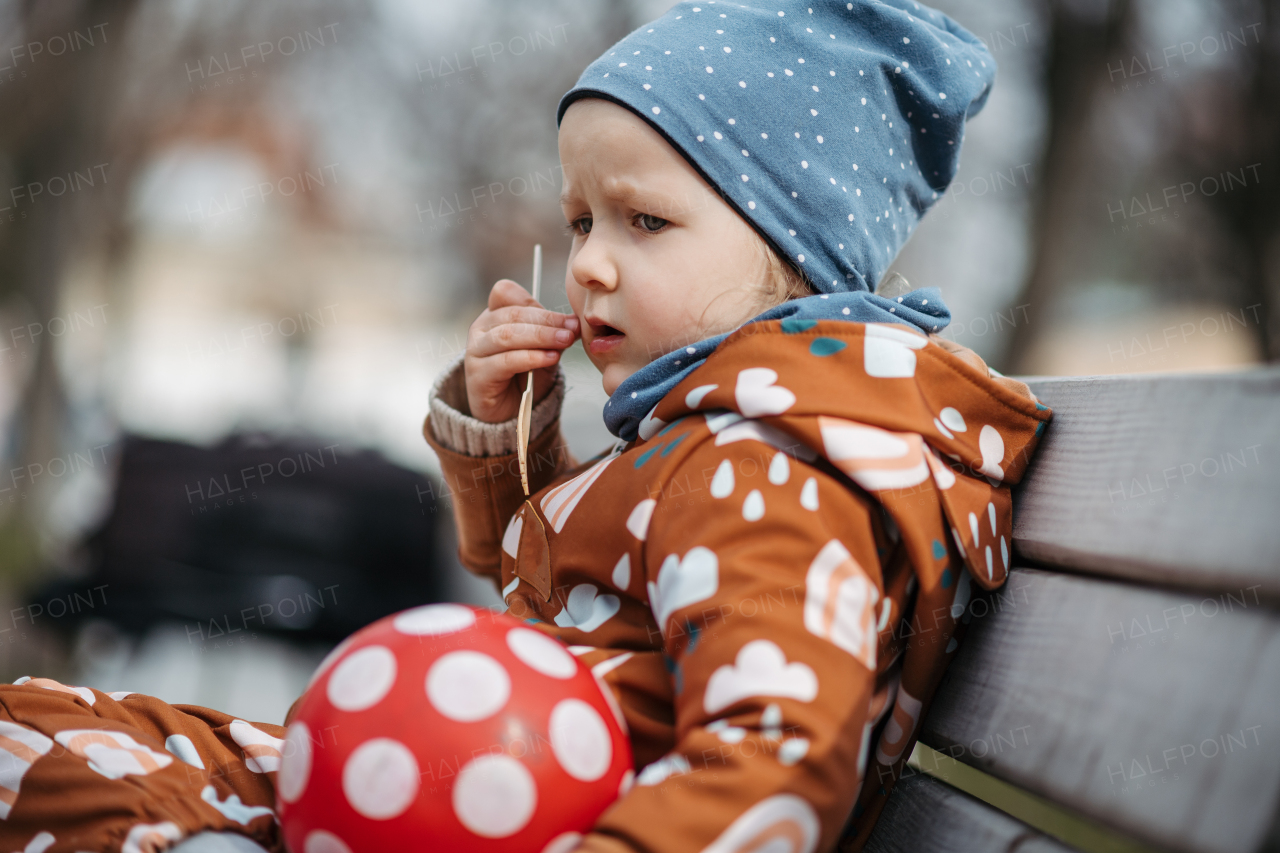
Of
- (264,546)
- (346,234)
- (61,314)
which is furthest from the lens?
(346,234)

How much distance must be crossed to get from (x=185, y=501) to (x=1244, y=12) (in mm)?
7373

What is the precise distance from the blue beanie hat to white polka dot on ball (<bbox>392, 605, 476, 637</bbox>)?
877 millimetres

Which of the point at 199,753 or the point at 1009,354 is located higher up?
the point at 199,753

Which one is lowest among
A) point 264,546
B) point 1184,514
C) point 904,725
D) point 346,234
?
point 346,234

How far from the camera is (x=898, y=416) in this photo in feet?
4.14

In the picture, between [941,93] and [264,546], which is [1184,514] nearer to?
[941,93]

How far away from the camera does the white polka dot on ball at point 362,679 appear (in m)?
1.02

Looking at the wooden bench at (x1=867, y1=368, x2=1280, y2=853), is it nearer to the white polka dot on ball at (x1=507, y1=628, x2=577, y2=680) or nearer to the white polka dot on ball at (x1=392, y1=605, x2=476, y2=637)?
the white polka dot on ball at (x1=507, y1=628, x2=577, y2=680)

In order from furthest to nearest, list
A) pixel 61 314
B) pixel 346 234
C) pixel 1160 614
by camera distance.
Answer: pixel 346 234
pixel 61 314
pixel 1160 614

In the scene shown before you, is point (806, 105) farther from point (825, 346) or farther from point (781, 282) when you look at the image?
point (825, 346)

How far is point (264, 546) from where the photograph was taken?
5012 millimetres

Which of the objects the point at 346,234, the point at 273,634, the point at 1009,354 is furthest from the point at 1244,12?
the point at 346,234

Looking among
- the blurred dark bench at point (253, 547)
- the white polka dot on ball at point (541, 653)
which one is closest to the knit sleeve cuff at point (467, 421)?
the white polka dot on ball at point (541, 653)

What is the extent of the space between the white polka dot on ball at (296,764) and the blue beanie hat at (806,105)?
108 centimetres
